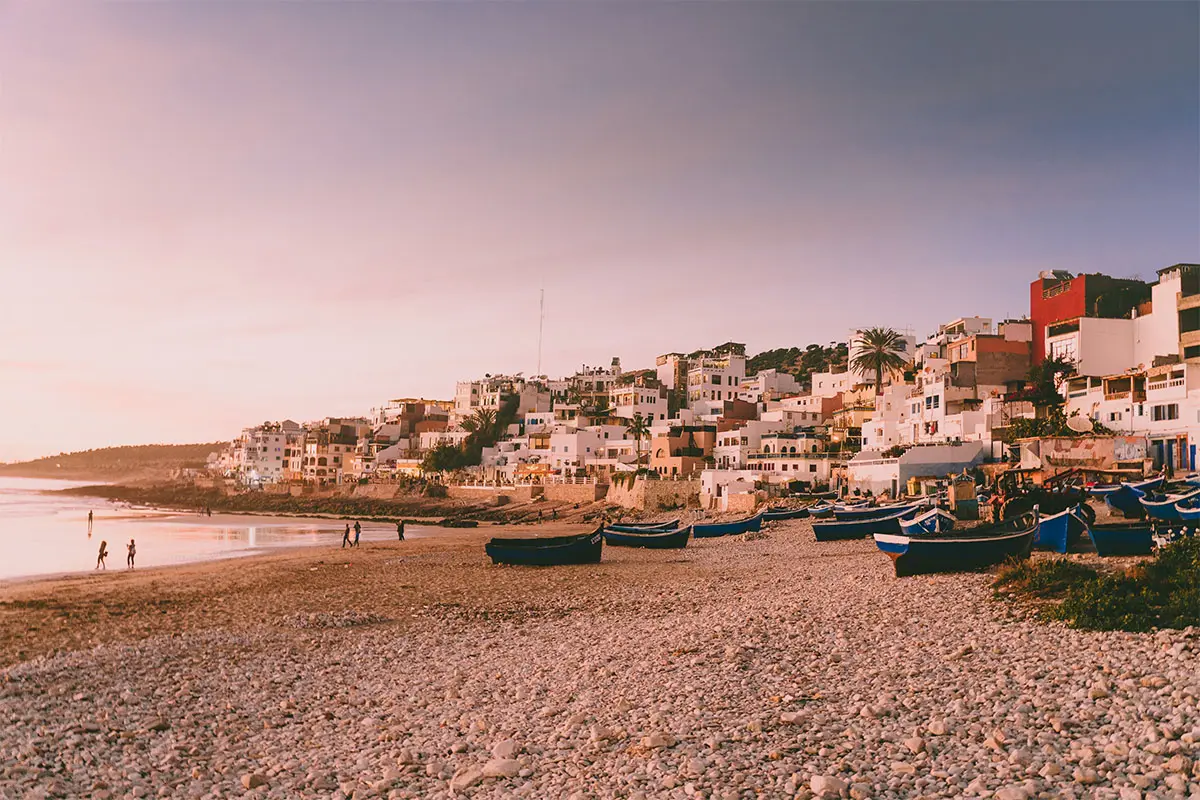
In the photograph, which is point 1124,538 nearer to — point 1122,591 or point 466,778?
point 1122,591

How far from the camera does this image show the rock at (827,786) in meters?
7.64

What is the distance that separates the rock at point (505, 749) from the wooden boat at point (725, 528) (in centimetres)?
3596

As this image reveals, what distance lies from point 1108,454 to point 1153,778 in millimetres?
45805

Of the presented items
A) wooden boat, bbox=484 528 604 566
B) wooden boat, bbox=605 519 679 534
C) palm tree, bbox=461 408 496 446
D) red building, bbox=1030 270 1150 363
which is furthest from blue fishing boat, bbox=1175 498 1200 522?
palm tree, bbox=461 408 496 446

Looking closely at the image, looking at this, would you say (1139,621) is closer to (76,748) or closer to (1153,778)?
(1153,778)

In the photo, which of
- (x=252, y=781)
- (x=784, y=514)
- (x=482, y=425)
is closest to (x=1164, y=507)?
(x=252, y=781)

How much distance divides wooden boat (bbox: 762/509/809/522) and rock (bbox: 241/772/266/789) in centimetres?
4299

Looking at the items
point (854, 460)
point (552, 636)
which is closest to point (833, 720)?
point (552, 636)

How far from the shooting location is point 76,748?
10.9 m

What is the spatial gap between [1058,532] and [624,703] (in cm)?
1608

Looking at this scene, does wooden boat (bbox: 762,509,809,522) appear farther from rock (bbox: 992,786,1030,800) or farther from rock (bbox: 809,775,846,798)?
rock (bbox: 992,786,1030,800)

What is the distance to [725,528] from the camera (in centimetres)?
4556

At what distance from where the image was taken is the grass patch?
41.1 ft

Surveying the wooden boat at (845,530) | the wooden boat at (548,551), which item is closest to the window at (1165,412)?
the wooden boat at (845,530)
